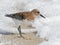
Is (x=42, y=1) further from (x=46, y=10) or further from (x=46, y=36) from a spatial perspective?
(x=46, y=36)

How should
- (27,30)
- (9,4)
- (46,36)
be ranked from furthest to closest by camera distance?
(9,4) < (27,30) < (46,36)

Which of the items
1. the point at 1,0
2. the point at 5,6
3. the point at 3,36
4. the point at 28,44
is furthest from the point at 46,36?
the point at 1,0

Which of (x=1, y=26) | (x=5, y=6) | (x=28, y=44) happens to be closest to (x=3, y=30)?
(x=1, y=26)

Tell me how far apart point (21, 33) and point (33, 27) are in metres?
0.28

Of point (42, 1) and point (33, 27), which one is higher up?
point (42, 1)

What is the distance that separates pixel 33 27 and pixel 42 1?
142 cm

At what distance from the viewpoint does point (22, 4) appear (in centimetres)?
539

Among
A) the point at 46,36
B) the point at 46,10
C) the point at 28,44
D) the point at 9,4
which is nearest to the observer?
the point at 28,44

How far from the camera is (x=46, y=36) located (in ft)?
12.6

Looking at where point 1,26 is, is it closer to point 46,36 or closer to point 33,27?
point 33,27

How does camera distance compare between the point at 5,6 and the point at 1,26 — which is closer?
the point at 1,26

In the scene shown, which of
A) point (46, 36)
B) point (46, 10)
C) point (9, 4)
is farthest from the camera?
point (9, 4)

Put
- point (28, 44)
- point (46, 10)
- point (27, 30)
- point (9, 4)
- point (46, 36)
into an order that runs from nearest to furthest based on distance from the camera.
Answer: point (28, 44)
point (46, 36)
point (27, 30)
point (46, 10)
point (9, 4)

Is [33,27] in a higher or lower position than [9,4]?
lower
